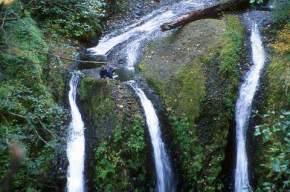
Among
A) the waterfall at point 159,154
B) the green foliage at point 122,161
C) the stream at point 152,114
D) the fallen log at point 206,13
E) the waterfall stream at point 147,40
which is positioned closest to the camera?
the green foliage at point 122,161

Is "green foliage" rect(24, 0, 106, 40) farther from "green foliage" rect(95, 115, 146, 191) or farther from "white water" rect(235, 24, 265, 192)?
"white water" rect(235, 24, 265, 192)

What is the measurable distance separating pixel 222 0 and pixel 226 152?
6.28 metres

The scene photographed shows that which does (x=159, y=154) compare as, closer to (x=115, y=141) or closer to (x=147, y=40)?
(x=115, y=141)

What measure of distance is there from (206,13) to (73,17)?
430 centimetres

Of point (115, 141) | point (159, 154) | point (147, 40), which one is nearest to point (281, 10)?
point (147, 40)

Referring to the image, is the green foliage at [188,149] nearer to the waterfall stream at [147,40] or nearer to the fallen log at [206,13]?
the waterfall stream at [147,40]

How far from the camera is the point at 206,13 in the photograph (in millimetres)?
11609

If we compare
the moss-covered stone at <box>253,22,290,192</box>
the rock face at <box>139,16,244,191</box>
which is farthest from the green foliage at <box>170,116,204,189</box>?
Answer: the moss-covered stone at <box>253,22,290,192</box>

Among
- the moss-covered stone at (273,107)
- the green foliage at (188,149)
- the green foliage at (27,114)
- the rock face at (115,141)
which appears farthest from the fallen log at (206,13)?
the green foliage at (27,114)

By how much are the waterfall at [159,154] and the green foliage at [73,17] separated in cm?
405

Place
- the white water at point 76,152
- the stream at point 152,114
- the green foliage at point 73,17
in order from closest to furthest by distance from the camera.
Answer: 1. the white water at point 76,152
2. the stream at point 152,114
3. the green foliage at point 73,17

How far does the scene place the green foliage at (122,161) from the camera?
7.38m

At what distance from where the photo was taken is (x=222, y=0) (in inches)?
485

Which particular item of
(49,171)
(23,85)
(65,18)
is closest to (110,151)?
(49,171)
